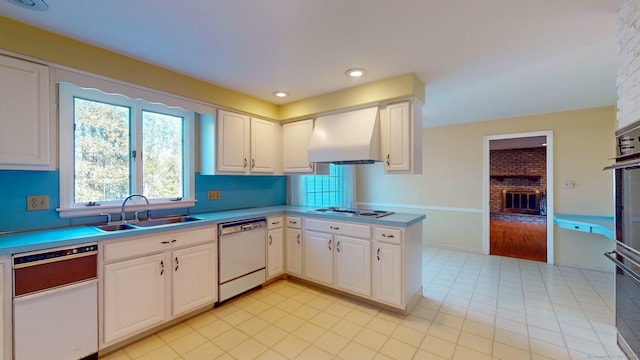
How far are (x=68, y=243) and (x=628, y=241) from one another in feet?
12.6

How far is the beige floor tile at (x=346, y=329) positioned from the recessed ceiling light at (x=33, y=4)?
3.12 m

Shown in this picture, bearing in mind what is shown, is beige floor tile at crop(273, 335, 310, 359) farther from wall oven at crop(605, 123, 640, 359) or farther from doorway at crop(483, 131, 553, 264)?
doorway at crop(483, 131, 553, 264)

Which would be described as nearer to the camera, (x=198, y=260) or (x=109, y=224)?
(x=109, y=224)

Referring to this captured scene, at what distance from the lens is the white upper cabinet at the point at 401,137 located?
2693 mm

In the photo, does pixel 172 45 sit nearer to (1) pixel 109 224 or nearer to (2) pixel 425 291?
(1) pixel 109 224

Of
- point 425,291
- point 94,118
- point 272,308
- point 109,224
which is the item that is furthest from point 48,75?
point 425,291

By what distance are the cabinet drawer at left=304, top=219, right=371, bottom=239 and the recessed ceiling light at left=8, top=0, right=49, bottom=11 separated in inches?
109

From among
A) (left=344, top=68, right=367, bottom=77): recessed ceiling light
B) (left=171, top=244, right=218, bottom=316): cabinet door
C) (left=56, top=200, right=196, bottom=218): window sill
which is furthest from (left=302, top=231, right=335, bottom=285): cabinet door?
(left=344, top=68, right=367, bottom=77): recessed ceiling light

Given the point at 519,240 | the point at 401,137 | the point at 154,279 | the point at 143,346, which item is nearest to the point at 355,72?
the point at 401,137

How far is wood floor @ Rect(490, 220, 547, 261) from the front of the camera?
4.66 metres

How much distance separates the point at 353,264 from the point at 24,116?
118 inches

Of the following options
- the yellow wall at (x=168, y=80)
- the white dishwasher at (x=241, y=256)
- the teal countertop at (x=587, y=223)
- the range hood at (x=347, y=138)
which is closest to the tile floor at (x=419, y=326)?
the white dishwasher at (x=241, y=256)

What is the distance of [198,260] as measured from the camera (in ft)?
8.25

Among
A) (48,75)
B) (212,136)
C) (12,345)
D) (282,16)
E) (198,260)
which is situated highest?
(282,16)
